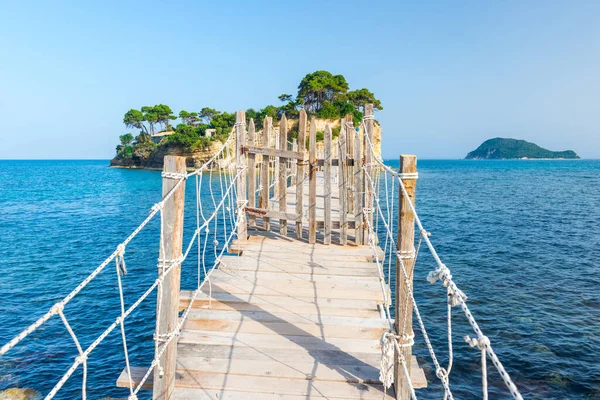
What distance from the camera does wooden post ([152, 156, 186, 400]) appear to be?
3.34 meters

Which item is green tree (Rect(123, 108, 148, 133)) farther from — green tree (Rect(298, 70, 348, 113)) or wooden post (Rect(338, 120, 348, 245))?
wooden post (Rect(338, 120, 348, 245))

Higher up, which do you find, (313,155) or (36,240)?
(313,155)

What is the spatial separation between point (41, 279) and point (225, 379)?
14588mm

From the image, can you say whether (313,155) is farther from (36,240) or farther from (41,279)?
(36,240)

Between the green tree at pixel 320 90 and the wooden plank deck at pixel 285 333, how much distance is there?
6419cm

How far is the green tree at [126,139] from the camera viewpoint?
96.6 meters

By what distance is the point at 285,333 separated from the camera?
439 cm

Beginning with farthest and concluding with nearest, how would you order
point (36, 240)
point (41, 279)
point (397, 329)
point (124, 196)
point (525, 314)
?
1. point (124, 196)
2. point (36, 240)
3. point (41, 279)
4. point (525, 314)
5. point (397, 329)

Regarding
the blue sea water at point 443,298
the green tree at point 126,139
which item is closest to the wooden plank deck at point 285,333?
the blue sea water at point 443,298

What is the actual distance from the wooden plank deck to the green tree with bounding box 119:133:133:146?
100 metres

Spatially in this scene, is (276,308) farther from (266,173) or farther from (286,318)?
(266,173)

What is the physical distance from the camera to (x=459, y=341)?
10.4 metres

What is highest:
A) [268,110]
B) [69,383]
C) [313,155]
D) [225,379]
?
[268,110]

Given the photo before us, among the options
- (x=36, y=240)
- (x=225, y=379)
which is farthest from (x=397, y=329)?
(x=36, y=240)
